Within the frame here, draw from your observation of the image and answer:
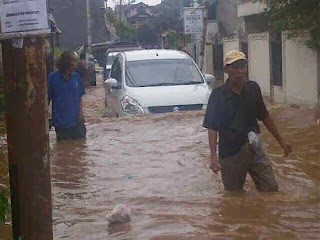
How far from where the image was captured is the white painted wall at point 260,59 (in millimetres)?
19611

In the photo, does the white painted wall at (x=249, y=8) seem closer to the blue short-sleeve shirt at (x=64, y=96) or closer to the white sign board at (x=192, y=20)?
the white sign board at (x=192, y=20)

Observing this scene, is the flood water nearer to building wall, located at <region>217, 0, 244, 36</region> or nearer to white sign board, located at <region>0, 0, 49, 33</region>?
white sign board, located at <region>0, 0, 49, 33</region>

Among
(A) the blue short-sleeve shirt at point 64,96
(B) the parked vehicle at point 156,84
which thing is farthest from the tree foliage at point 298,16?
(A) the blue short-sleeve shirt at point 64,96

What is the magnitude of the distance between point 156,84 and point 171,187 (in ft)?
19.4

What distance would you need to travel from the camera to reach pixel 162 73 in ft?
48.2

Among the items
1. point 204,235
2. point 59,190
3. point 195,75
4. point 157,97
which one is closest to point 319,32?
point 195,75

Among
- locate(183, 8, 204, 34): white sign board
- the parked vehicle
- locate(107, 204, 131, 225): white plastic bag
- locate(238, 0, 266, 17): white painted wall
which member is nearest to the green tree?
locate(238, 0, 266, 17): white painted wall

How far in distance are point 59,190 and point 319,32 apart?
7971mm

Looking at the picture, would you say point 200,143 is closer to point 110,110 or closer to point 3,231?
point 110,110

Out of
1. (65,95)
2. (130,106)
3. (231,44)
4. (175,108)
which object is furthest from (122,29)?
(65,95)

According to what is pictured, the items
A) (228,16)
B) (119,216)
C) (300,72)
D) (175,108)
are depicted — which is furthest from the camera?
(228,16)

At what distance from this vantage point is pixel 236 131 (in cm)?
718

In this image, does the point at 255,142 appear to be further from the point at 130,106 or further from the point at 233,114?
the point at 130,106

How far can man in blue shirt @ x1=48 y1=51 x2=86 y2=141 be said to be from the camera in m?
10.5
